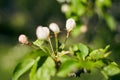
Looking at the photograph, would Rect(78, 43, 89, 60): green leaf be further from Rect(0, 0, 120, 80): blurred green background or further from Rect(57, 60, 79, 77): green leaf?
Rect(0, 0, 120, 80): blurred green background

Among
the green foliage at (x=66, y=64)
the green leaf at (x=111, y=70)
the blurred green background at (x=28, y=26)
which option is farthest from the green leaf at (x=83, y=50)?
the blurred green background at (x=28, y=26)

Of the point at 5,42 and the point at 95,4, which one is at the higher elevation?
the point at 95,4

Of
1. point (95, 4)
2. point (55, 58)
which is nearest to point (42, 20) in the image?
point (95, 4)

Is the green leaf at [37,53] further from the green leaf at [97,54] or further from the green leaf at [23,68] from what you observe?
the green leaf at [97,54]

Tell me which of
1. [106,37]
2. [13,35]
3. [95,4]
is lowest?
[13,35]

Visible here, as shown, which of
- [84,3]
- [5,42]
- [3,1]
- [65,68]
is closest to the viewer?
[65,68]

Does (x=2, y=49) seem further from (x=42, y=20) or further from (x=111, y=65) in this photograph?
(x=111, y=65)

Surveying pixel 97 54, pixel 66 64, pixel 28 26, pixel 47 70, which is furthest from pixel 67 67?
pixel 28 26
